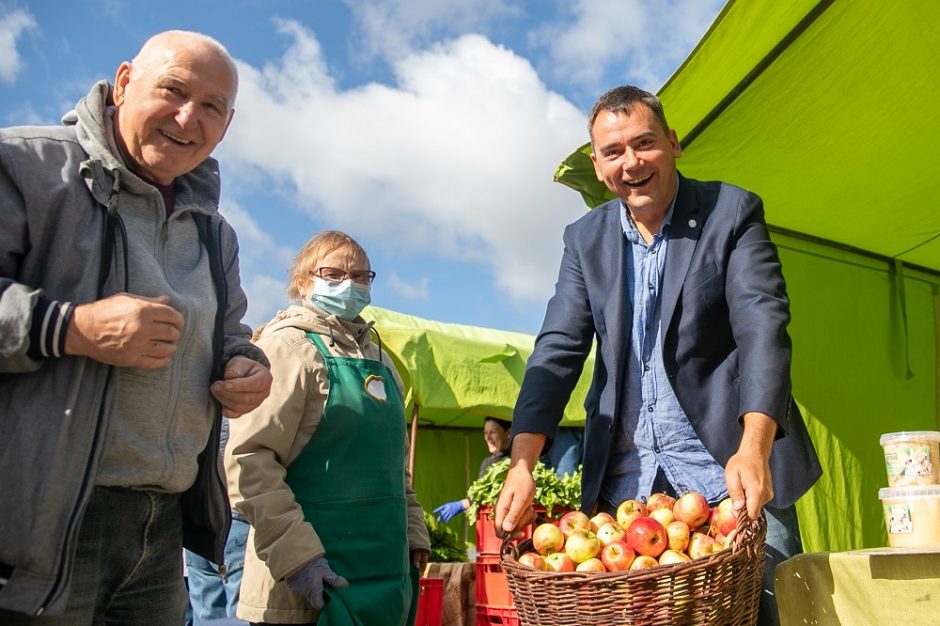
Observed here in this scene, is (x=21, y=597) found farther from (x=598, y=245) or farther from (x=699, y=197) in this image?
(x=699, y=197)

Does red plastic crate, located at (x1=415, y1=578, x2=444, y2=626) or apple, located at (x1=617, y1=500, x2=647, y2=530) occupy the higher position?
apple, located at (x1=617, y1=500, x2=647, y2=530)

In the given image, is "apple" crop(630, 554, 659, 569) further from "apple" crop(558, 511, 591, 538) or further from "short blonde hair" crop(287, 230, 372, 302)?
"short blonde hair" crop(287, 230, 372, 302)

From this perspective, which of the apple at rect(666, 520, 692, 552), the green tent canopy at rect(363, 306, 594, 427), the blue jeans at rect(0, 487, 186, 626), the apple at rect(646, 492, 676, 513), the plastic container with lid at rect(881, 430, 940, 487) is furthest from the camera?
the green tent canopy at rect(363, 306, 594, 427)

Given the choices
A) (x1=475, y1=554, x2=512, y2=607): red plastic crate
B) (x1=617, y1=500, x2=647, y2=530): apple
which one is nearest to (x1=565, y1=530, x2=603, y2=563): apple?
(x1=617, y1=500, x2=647, y2=530): apple

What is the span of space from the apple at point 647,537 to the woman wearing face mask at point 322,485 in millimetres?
936

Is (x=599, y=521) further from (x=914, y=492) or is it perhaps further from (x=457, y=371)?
(x=457, y=371)

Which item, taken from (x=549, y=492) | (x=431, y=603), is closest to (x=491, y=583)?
(x=549, y=492)

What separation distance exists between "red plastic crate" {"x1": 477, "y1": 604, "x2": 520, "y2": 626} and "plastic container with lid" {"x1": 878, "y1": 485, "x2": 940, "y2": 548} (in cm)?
240

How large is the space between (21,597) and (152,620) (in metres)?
0.40

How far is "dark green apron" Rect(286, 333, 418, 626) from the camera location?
2502 mm

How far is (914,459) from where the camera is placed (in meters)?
2.12

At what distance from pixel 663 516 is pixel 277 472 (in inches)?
46.0

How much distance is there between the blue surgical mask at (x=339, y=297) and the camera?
2947mm

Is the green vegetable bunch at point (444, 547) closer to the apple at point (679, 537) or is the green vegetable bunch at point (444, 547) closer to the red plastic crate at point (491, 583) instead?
the red plastic crate at point (491, 583)
